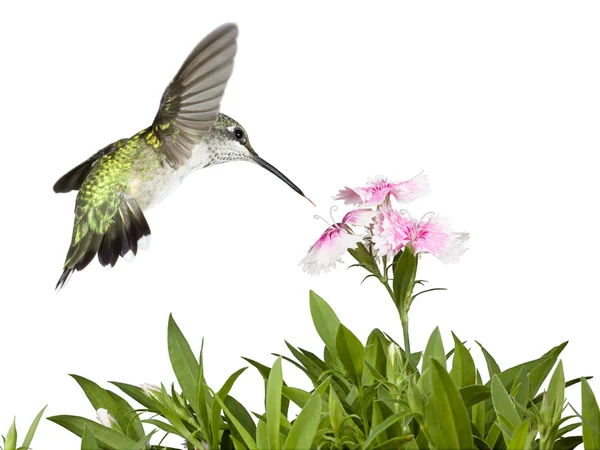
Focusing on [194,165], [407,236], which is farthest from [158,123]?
[407,236]

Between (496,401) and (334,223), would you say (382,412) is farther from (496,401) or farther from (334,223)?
(334,223)

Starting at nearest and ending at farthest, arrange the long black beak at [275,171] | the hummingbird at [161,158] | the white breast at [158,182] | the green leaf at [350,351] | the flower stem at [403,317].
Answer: the green leaf at [350,351] < the flower stem at [403,317] < the hummingbird at [161,158] < the white breast at [158,182] < the long black beak at [275,171]

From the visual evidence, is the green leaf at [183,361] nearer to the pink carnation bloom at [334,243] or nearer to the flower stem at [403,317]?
the pink carnation bloom at [334,243]

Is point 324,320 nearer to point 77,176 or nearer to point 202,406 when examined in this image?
point 202,406

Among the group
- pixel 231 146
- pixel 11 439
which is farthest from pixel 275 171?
pixel 11 439

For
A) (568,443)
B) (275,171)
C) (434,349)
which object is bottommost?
(568,443)

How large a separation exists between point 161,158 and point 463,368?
810 millimetres

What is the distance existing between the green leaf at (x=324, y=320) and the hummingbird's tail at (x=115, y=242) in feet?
1.26

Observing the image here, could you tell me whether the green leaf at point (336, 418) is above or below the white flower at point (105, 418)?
below

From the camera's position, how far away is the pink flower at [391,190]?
182 centimetres

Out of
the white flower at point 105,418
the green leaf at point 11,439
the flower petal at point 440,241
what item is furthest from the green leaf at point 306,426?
the green leaf at point 11,439

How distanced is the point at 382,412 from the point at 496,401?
21 centimetres

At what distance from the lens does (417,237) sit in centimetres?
177

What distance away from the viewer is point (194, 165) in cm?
207
